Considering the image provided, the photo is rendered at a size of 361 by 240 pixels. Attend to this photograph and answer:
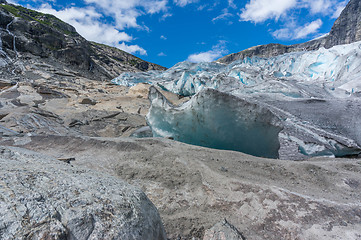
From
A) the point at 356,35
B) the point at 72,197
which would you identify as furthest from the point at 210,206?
the point at 356,35

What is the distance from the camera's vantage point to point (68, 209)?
0.86 meters

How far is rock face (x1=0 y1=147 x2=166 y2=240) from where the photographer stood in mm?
720

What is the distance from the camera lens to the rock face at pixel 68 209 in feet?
2.36

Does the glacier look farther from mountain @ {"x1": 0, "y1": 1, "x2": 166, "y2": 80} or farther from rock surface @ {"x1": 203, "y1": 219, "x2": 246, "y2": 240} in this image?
mountain @ {"x1": 0, "y1": 1, "x2": 166, "y2": 80}

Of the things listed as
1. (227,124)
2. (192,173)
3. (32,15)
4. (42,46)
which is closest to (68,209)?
(192,173)

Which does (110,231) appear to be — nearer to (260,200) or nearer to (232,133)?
(260,200)

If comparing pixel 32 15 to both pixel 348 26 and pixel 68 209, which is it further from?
pixel 348 26

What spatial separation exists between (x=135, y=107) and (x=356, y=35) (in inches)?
1464

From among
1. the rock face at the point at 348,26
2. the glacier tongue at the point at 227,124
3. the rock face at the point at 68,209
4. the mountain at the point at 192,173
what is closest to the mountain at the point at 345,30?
the rock face at the point at 348,26

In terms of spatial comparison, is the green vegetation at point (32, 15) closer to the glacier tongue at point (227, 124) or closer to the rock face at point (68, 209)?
the glacier tongue at point (227, 124)

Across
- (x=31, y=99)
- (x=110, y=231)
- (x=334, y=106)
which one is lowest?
(x=31, y=99)

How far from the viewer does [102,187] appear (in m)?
1.17

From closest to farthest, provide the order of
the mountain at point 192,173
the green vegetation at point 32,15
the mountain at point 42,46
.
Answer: the mountain at point 192,173 → the mountain at point 42,46 → the green vegetation at point 32,15

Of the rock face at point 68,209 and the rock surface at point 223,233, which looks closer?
the rock face at point 68,209
